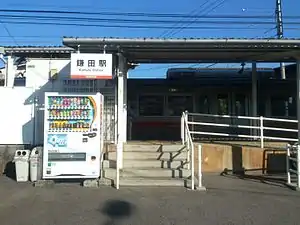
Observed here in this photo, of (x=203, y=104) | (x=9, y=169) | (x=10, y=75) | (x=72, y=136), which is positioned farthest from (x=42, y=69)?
(x=203, y=104)

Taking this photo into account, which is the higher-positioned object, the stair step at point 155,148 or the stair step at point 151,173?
the stair step at point 155,148

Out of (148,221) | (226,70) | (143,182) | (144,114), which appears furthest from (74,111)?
(226,70)

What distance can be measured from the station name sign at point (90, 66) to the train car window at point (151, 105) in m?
9.15

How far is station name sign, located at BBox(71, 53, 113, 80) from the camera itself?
12.6 m

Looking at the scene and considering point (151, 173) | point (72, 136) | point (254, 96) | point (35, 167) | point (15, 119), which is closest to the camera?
point (151, 173)

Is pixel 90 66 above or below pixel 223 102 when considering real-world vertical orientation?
above

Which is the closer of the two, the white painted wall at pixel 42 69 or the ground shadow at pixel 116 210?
the ground shadow at pixel 116 210

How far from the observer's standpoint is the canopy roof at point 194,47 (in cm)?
1284

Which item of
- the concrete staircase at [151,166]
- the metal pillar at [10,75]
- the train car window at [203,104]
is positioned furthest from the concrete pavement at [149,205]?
the train car window at [203,104]

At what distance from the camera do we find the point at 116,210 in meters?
9.04

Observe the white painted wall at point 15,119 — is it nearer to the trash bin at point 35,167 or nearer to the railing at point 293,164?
the trash bin at point 35,167

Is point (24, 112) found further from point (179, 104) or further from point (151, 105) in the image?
point (179, 104)

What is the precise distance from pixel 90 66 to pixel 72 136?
2064 mm

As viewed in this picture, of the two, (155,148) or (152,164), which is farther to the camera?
(155,148)
